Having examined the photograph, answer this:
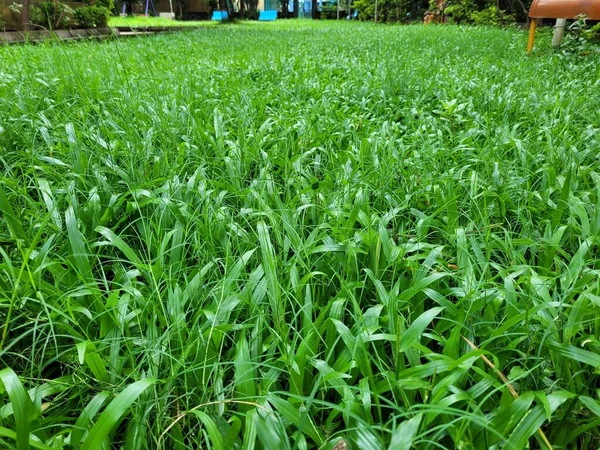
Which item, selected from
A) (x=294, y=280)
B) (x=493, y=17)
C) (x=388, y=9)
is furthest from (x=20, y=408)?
(x=388, y=9)

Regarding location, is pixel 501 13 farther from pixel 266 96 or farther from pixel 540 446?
pixel 540 446

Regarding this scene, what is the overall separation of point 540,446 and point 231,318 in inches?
25.0

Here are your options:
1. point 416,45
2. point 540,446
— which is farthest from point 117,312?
point 416,45

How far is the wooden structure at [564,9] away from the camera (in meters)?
4.25

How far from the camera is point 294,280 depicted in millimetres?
998

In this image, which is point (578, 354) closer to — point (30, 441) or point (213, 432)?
point (213, 432)

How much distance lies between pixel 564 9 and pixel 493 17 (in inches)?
287

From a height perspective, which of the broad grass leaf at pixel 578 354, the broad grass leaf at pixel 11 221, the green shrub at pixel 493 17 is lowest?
the broad grass leaf at pixel 578 354

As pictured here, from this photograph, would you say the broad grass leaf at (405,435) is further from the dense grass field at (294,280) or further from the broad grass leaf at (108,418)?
the broad grass leaf at (108,418)

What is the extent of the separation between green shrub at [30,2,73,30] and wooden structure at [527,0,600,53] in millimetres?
7651

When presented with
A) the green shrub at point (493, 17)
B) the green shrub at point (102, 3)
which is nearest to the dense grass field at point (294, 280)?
the green shrub at point (102, 3)

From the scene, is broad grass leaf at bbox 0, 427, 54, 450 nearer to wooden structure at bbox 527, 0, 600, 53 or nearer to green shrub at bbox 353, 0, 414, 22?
wooden structure at bbox 527, 0, 600, 53

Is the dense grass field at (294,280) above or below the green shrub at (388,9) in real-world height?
below

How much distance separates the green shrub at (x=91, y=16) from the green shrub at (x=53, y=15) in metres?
0.25
